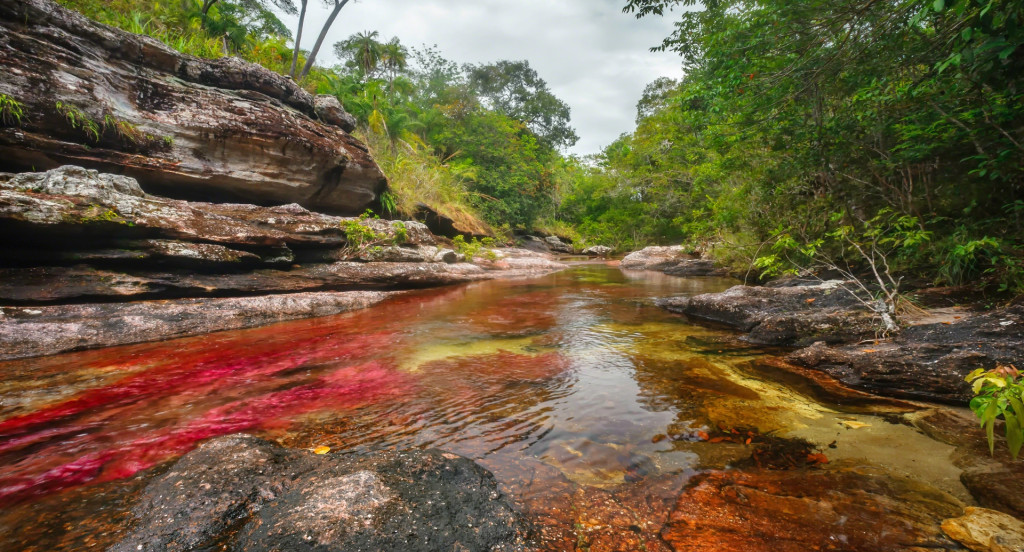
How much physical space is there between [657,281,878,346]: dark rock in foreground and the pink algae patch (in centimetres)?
453

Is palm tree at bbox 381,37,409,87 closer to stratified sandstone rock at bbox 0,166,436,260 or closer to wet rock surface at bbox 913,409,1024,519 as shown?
stratified sandstone rock at bbox 0,166,436,260

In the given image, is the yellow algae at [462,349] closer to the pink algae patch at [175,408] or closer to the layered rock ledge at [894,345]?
the pink algae patch at [175,408]

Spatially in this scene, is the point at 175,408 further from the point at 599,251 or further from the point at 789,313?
the point at 599,251

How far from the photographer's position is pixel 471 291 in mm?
9812

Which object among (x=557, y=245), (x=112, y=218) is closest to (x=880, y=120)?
(x=112, y=218)

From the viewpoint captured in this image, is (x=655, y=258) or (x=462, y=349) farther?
(x=655, y=258)

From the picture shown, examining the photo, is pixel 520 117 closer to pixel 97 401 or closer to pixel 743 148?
pixel 743 148

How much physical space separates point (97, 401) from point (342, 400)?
1888 mm

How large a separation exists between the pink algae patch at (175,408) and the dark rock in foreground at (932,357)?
4.02 meters

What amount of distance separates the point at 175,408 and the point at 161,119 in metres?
7.47

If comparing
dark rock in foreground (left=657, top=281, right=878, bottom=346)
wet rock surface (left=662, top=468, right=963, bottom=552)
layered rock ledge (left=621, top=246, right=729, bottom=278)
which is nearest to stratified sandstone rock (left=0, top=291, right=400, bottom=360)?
wet rock surface (left=662, top=468, right=963, bottom=552)

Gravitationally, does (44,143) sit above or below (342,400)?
above

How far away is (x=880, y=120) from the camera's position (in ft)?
16.9

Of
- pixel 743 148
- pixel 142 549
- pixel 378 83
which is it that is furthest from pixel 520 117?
pixel 142 549
